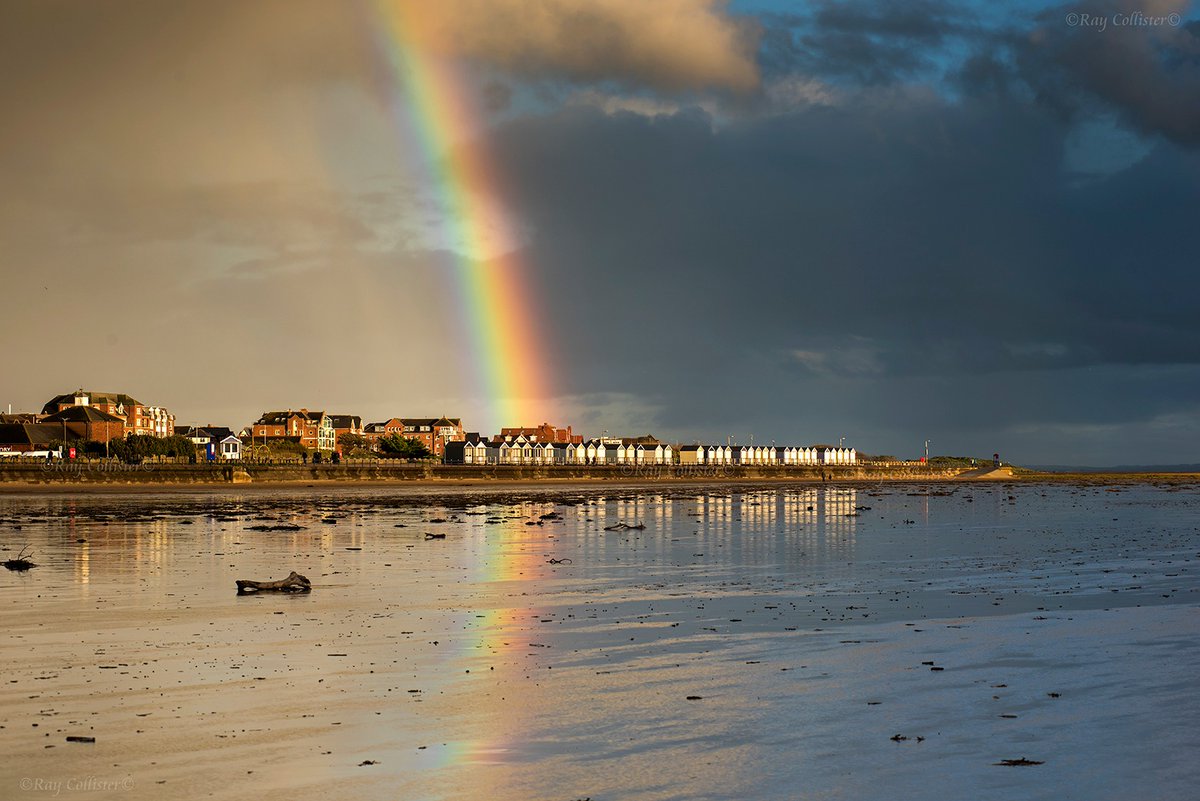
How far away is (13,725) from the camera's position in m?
13.4

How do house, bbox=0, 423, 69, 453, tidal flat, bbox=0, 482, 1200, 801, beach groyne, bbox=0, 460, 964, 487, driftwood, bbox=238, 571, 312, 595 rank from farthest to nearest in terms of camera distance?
house, bbox=0, 423, 69, 453 → beach groyne, bbox=0, 460, 964, 487 → driftwood, bbox=238, 571, 312, 595 → tidal flat, bbox=0, 482, 1200, 801

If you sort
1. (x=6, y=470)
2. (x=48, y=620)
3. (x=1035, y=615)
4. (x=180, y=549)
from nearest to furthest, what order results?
(x=48, y=620) < (x=1035, y=615) < (x=180, y=549) < (x=6, y=470)

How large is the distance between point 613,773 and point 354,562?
2488 centimetres

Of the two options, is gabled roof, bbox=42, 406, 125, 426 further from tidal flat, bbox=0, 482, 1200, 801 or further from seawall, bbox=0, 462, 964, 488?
tidal flat, bbox=0, 482, 1200, 801

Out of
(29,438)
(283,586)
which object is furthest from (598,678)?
(29,438)

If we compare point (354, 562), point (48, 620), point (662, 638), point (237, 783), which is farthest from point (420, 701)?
point (354, 562)

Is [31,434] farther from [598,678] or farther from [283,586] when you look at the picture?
[598,678]

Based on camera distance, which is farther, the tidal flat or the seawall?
the seawall

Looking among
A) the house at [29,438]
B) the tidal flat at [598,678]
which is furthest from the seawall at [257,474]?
the tidal flat at [598,678]

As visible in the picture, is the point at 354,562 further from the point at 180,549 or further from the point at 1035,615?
the point at 1035,615

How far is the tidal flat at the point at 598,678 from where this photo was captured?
38.0 feet

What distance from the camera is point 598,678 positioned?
16.5 m

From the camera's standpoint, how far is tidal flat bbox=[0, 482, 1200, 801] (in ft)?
38.0

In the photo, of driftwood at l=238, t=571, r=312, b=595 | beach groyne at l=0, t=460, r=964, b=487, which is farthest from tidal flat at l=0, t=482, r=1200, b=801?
beach groyne at l=0, t=460, r=964, b=487
